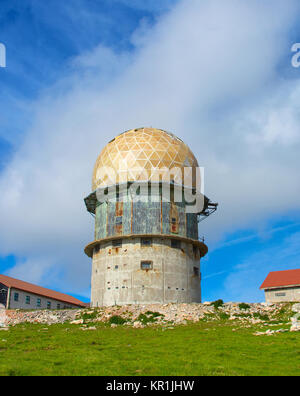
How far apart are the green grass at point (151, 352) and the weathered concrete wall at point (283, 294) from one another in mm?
18969

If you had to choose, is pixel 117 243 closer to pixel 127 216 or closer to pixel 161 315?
pixel 127 216

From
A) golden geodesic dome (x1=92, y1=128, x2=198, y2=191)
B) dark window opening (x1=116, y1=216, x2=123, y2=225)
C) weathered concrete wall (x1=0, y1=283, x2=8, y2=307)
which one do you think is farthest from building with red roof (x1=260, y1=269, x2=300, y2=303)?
weathered concrete wall (x1=0, y1=283, x2=8, y2=307)

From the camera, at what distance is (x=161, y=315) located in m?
29.2

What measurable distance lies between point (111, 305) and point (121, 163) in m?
12.8

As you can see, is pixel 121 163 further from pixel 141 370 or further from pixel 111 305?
pixel 141 370

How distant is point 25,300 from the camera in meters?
46.3

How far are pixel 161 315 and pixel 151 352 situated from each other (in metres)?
12.5

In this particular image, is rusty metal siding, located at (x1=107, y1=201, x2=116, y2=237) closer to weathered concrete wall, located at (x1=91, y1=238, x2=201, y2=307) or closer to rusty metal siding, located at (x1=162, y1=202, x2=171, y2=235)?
weathered concrete wall, located at (x1=91, y1=238, x2=201, y2=307)

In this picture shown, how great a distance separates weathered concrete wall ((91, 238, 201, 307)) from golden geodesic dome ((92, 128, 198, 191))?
6211 mm

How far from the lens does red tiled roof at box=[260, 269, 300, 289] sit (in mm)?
42062

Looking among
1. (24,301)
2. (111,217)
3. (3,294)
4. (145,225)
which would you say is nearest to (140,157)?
(111,217)

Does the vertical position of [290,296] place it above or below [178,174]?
below

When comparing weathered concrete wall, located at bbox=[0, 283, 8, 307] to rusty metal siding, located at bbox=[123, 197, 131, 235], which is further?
weathered concrete wall, located at bbox=[0, 283, 8, 307]
